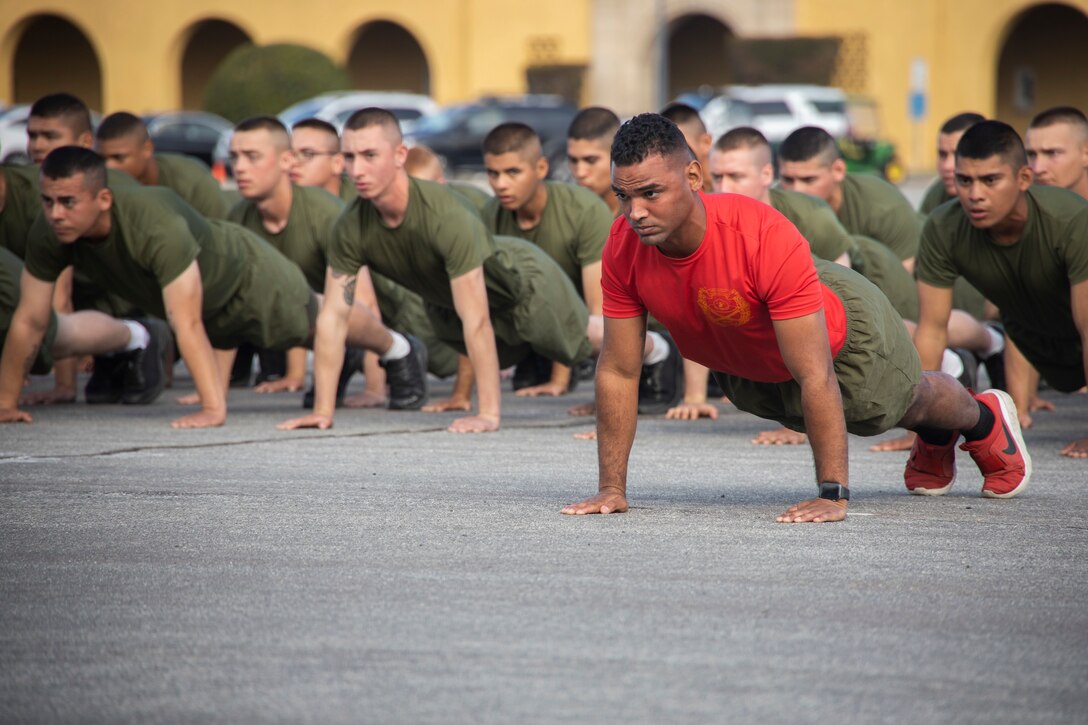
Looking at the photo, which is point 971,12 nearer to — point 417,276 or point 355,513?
point 417,276

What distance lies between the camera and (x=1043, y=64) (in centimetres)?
4412

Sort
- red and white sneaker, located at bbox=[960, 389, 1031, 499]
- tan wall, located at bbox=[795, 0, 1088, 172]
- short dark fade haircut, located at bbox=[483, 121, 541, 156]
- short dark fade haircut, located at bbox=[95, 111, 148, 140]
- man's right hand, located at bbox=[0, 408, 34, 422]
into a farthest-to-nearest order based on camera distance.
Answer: tan wall, located at bbox=[795, 0, 1088, 172] → short dark fade haircut, located at bbox=[95, 111, 148, 140] → short dark fade haircut, located at bbox=[483, 121, 541, 156] → man's right hand, located at bbox=[0, 408, 34, 422] → red and white sneaker, located at bbox=[960, 389, 1031, 499]


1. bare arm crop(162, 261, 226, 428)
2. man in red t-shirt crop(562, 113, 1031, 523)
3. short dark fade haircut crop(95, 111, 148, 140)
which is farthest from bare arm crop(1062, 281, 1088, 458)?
short dark fade haircut crop(95, 111, 148, 140)

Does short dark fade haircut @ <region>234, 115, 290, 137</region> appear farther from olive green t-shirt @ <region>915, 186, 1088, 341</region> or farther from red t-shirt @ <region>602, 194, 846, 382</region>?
red t-shirt @ <region>602, 194, 846, 382</region>

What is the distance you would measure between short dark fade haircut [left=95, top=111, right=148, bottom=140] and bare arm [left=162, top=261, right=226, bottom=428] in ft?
7.21

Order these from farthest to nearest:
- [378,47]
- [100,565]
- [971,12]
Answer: [378,47], [971,12], [100,565]

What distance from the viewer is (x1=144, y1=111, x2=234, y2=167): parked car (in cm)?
3519

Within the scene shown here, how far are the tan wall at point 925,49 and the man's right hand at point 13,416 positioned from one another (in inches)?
1343

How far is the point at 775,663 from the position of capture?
3.62 metres

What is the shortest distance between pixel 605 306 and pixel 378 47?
45.1 metres

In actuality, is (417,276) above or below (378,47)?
below

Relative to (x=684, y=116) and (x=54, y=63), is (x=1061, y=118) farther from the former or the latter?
(x=54, y=63)

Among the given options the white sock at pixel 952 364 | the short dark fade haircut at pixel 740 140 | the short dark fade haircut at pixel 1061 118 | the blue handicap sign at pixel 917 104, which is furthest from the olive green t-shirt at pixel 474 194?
the blue handicap sign at pixel 917 104

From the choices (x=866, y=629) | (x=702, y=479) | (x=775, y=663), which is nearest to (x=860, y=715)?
(x=775, y=663)
